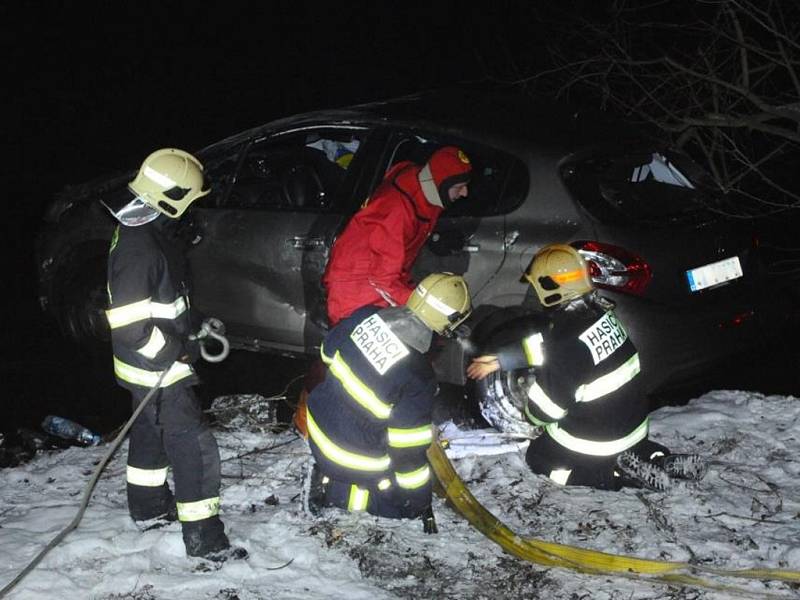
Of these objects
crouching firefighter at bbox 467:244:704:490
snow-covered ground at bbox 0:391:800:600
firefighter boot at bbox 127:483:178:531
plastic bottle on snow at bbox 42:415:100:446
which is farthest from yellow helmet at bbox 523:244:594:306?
plastic bottle on snow at bbox 42:415:100:446

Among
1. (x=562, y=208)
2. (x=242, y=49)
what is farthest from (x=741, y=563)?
(x=242, y=49)

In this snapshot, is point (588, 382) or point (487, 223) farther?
point (487, 223)

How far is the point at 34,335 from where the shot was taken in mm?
7324

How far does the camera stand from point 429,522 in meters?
4.17

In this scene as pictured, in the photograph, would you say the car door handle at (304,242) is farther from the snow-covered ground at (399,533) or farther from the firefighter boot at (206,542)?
the firefighter boot at (206,542)

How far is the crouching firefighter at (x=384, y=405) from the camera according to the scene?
396 cm

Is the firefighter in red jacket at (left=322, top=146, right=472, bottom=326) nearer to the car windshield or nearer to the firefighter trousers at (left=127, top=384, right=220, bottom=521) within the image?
the car windshield

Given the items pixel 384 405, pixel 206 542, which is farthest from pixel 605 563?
pixel 206 542

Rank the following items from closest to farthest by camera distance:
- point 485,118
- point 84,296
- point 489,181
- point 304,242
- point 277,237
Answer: point 489,181 → point 485,118 → point 304,242 → point 277,237 → point 84,296

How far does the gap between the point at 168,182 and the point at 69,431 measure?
213 centimetres

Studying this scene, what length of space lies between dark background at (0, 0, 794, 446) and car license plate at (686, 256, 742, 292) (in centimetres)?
776

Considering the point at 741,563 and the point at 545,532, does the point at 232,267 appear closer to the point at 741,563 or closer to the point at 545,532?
the point at 545,532

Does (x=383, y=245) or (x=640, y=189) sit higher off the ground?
(x=640, y=189)

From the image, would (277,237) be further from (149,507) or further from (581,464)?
(581,464)
